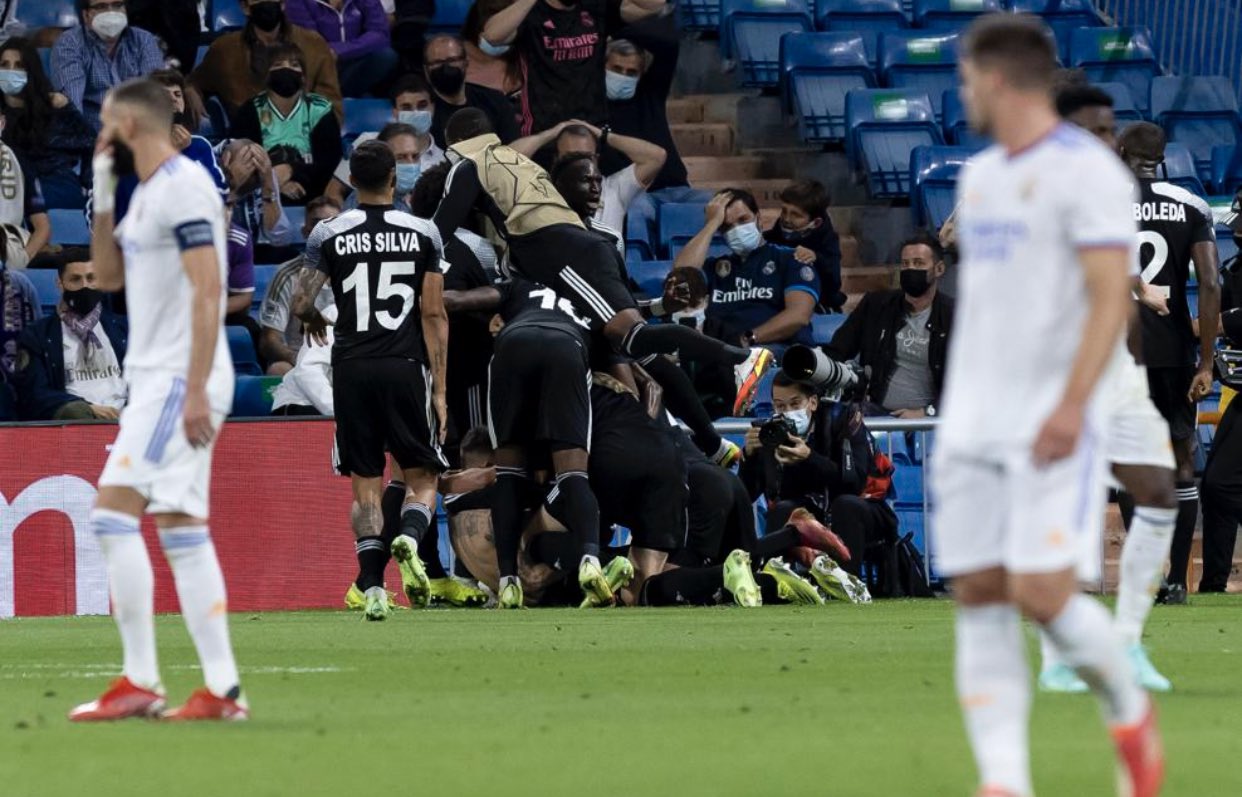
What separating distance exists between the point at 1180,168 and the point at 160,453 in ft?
45.1

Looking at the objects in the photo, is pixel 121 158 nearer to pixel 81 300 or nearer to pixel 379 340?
pixel 379 340

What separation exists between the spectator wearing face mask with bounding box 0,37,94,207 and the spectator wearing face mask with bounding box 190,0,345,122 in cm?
113

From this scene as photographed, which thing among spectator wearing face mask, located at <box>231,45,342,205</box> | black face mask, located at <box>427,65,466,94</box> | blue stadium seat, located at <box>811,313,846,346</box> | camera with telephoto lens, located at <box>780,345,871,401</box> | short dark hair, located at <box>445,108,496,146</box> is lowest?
blue stadium seat, located at <box>811,313,846,346</box>

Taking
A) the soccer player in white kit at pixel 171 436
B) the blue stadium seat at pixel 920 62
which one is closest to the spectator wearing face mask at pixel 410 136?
the blue stadium seat at pixel 920 62

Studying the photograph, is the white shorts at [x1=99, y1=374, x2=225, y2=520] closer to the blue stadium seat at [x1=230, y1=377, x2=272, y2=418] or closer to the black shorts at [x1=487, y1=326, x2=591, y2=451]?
the black shorts at [x1=487, y1=326, x2=591, y2=451]

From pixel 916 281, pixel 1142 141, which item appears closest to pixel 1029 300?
pixel 1142 141

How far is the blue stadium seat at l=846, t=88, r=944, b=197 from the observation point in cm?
1892

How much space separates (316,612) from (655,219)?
18.5 feet

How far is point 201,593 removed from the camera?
21.7 ft

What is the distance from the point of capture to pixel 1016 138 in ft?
15.7

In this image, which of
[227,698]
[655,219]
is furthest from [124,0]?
[227,698]

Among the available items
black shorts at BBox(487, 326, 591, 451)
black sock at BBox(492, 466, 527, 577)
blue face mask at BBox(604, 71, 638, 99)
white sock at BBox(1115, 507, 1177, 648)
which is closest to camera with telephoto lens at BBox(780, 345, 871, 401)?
black shorts at BBox(487, 326, 591, 451)

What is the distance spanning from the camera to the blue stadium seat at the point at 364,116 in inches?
715

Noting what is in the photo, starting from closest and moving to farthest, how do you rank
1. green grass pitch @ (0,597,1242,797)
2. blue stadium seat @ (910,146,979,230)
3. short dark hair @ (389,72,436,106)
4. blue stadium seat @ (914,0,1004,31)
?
green grass pitch @ (0,597,1242,797) < short dark hair @ (389,72,436,106) < blue stadium seat @ (910,146,979,230) < blue stadium seat @ (914,0,1004,31)
